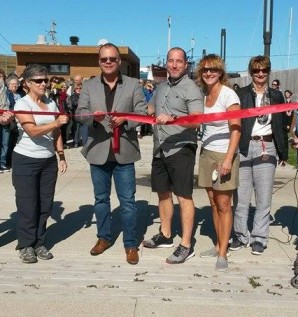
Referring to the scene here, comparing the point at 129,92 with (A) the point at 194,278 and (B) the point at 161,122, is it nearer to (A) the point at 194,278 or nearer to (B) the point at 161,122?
(B) the point at 161,122

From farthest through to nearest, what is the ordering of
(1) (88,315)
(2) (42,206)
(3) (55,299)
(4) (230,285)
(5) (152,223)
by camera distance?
(5) (152,223)
(2) (42,206)
(4) (230,285)
(3) (55,299)
(1) (88,315)

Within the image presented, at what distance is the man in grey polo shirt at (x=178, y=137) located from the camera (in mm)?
4836

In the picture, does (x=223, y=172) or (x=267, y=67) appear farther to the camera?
(x=267, y=67)

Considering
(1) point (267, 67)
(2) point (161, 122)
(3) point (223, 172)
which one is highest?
(1) point (267, 67)

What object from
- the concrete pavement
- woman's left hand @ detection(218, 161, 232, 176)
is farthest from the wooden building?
woman's left hand @ detection(218, 161, 232, 176)

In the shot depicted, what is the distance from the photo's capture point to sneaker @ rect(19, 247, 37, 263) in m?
4.90

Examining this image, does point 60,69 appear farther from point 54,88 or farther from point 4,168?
point 4,168

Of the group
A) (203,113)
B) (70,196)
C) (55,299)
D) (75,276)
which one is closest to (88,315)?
(55,299)

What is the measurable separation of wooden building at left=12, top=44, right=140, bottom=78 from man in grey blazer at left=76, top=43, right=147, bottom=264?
20236 mm

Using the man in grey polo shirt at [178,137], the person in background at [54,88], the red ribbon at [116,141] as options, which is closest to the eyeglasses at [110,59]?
the man in grey polo shirt at [178,137]

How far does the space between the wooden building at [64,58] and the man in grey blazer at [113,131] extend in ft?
66.4

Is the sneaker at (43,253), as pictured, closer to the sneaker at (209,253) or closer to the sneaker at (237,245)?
the sneaker at (209,253)

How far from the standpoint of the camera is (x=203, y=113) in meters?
4.75

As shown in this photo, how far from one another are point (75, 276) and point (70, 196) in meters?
3.51
